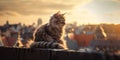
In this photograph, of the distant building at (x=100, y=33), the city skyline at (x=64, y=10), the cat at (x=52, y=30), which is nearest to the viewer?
the distant building at (x=100, y=33)

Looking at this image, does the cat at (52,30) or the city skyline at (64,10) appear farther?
the cat at (52,30)

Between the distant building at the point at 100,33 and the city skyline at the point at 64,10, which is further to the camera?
the city skyline at the point at 64,10

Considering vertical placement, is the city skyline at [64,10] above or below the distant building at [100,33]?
above

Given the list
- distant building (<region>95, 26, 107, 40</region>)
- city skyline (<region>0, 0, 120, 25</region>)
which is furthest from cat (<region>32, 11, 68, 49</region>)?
distant building (<region>95, 26, 107, 40</region>)

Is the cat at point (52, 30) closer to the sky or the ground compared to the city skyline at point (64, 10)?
closer to the ground

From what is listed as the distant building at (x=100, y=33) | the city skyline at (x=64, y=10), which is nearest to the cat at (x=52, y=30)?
the city skyline at (x=64, y=10)

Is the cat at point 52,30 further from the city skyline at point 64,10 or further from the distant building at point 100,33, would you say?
the distant building at point 100,33

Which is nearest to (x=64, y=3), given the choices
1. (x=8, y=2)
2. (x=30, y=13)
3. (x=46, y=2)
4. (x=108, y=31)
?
(x=46, y=2)

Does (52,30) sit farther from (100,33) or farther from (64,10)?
(100,33)

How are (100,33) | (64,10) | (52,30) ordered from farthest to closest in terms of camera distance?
(64,10), (52,30), (100,33)

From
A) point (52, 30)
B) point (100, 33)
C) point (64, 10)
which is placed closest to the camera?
point (100, 33)

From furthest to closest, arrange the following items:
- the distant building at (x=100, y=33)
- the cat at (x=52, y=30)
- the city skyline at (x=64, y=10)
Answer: the cat at (x=52, y=30) → the city skyline at (x=64, y=10) → the distant building at (x=100, y=33)

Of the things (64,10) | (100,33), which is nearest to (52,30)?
(64,10)

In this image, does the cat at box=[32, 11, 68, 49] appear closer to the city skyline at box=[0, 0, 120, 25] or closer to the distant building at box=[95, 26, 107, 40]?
the city skyline at box=[0, 0, 120, 25]
